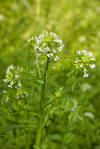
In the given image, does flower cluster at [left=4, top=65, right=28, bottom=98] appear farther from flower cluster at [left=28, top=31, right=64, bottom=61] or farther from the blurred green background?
the blurred green background

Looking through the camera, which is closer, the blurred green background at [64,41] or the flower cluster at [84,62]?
the flower cluster at [84,62]

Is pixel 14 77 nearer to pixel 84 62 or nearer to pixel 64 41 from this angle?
pixel 84 62

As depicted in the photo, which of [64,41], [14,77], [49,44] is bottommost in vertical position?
[14,77]

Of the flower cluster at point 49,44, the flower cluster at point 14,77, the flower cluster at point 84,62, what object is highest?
the flower cluster at point 49,44

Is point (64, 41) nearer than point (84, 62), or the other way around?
point (84, 62)

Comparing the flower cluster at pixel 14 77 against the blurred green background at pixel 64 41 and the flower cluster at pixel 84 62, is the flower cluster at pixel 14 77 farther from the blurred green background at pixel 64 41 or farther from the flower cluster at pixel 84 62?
the blurred green background at pixel 64 41

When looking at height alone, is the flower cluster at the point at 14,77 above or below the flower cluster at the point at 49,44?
below

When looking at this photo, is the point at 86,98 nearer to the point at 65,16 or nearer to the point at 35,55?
the point at 35,55

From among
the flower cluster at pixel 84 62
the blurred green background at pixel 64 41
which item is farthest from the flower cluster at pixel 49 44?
the blurred green background at pixel 64 41

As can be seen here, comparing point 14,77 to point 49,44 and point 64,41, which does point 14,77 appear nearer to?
point 49,44

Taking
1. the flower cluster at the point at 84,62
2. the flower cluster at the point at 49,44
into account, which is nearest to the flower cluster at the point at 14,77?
the flower cluster at the point at 49,44

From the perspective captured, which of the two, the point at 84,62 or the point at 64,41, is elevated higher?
the point at 64,41

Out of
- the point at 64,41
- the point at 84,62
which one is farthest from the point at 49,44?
the point at 64,41
